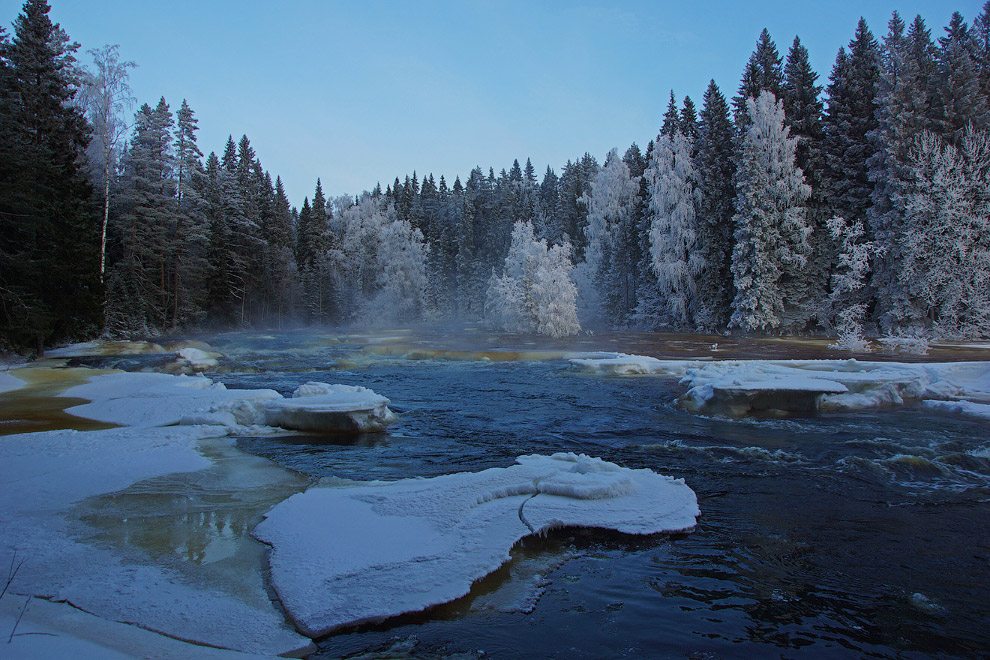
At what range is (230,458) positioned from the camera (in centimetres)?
834

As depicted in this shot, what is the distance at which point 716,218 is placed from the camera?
35.8 metres

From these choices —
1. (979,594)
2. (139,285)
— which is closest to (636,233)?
(139,285)

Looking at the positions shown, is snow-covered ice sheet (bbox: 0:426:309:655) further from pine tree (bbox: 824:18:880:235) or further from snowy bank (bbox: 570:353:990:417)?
pine tree (bbox: 824:18:880:235)

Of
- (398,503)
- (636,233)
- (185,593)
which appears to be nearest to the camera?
(185,593)

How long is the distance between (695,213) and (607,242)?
12.1 m

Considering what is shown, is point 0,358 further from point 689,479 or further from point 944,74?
point 944,74

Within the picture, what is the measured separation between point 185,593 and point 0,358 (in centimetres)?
2092

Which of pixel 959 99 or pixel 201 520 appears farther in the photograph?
pixel 959 99

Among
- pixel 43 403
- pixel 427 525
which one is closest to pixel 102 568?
pixel 427 525

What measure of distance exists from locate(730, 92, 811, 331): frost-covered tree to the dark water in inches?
839

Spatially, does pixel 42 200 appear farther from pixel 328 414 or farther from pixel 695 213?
pixel 695 213

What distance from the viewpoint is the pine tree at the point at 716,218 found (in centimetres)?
3569

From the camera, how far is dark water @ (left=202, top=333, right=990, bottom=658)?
4.09 meters

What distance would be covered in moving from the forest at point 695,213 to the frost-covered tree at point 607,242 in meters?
0.20
